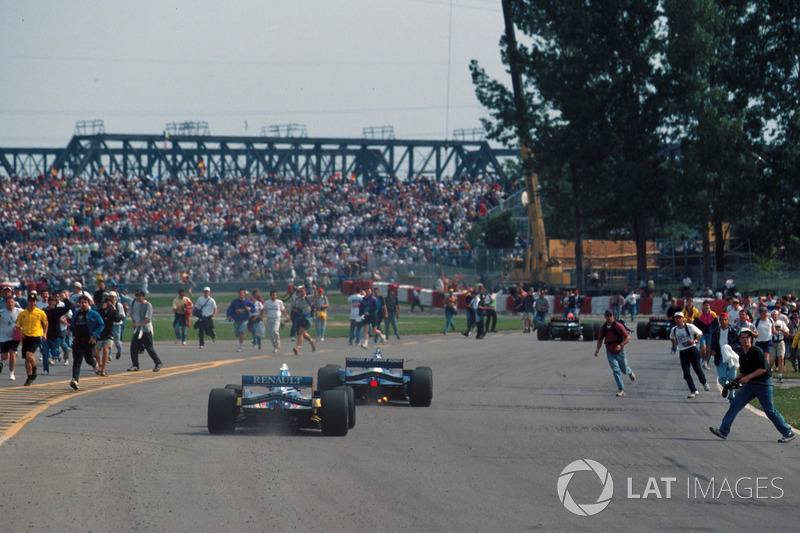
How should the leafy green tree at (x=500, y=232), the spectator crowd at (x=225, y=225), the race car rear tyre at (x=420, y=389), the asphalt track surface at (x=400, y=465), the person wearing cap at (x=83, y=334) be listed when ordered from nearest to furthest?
the asphalt track surface at (x=400, y=465) < the race car rear tyre at (x=420, y=389) < the person wearing cap at (x=83, y=334) < the spectator crowd at (x=225, y=225) < the leafy green tree at (x=500, y=232)

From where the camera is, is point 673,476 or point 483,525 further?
point 673,476

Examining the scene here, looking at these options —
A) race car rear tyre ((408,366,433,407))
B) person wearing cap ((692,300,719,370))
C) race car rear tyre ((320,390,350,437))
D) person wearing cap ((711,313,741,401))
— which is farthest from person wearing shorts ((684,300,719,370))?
race car rear tyre ((320,390,350,437))

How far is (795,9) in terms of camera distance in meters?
50.8

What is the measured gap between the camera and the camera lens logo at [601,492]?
8367 millimetres

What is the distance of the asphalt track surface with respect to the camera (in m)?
7.89

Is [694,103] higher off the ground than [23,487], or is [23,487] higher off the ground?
[694,103]

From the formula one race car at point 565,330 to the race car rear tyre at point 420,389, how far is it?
63.2 feet

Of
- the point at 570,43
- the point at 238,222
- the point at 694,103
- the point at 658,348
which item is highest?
the point at 570,43

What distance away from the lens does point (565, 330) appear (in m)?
34.8

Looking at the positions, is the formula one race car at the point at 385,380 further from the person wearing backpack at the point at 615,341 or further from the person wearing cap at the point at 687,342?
the person wearing cap at the point at 687,342

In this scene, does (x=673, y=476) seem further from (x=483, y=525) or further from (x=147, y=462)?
(x=147, y=462)

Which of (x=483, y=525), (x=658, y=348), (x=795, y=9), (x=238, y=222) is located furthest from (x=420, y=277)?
(x=483, y=525)

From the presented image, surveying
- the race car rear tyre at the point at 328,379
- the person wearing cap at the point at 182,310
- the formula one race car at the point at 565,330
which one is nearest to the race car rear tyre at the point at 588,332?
the formula one race car at the point at 565,330

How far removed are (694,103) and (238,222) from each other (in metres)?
36.5
